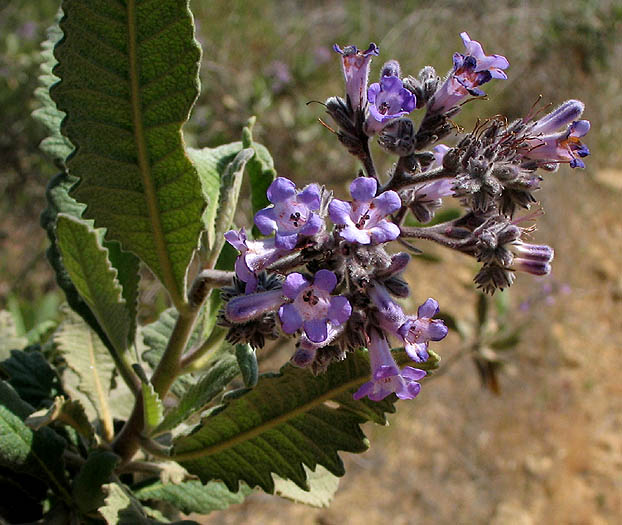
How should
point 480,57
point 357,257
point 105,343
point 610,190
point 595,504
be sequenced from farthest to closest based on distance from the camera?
point 610,190
point 595,504
point 105,343
point 480,57
point 357,257

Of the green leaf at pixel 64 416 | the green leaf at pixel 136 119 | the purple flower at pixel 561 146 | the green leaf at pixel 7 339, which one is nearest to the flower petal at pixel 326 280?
the green leaf at pixel 136 119

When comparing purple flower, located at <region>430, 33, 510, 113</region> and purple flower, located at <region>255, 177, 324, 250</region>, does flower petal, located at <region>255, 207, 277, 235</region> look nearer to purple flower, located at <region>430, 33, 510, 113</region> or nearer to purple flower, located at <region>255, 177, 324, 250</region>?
purple flower, located at <region>255, 177, 324, 250</region>

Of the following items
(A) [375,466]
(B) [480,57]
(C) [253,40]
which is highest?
(B) [480,57]

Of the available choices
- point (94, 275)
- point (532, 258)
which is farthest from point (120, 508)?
point (532, 258)

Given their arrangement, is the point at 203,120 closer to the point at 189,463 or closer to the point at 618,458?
the point at 189,463

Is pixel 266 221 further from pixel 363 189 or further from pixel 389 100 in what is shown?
pixel 389 100

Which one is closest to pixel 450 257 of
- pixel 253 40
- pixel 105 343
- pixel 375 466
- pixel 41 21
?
pixel 375 466

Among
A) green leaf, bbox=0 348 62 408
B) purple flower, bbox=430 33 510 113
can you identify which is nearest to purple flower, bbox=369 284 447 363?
purple flower, bbox=430 33 510 113
